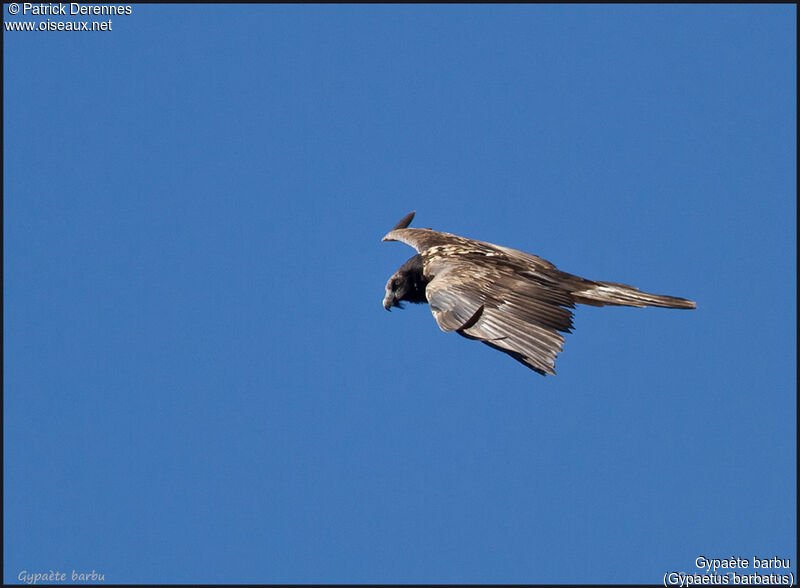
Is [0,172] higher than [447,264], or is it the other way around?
[0,172]

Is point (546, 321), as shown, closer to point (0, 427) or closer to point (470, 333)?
point (470, 333)

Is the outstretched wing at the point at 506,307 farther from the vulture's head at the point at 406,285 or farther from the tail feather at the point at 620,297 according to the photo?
the vulture's head at the point at 406,285

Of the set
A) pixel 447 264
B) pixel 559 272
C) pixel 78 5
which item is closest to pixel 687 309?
pixel 559 272

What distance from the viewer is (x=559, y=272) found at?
41.0ft

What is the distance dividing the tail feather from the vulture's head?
2182 mm

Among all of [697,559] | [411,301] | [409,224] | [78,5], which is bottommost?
[697,559]

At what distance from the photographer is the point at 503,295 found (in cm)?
1080

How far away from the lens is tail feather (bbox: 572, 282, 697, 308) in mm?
11773

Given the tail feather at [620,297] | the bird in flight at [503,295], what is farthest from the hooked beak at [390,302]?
the tail feather at [620,297]

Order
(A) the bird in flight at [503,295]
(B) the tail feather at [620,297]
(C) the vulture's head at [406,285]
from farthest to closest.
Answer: (C) the vulture's head at [406,285]
(B) the tail feather at [620,297]
(A) the bird in flight at [503,295]

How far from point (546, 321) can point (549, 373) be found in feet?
3.26

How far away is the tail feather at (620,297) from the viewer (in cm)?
1177

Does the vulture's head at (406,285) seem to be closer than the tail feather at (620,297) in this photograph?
No

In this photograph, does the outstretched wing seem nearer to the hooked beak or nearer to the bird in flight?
the bird in flight
